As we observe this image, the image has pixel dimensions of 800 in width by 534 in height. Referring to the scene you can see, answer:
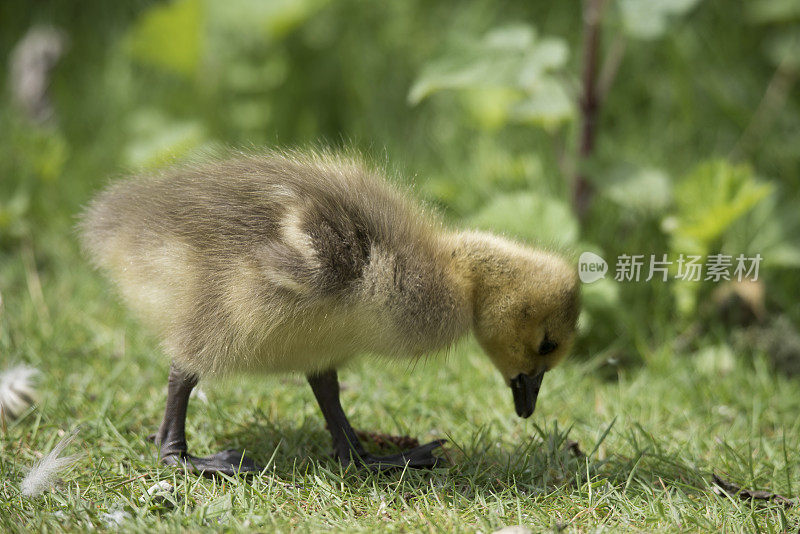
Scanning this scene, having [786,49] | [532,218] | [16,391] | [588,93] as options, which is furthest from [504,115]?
[16,391]

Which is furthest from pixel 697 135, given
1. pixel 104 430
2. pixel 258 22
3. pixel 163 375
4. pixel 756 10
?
pixel 104 430

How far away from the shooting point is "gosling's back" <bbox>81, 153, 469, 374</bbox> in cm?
225

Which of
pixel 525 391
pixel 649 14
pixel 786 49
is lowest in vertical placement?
pixel 525 391

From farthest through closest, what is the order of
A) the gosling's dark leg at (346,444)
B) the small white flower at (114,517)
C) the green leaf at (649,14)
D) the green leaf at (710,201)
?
the green leaf at (710,201)
the green leaf at (649,14)
the gosling's dark leg at (346,444)
the small white flower at (114,517)

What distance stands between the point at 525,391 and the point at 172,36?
10.7 ft

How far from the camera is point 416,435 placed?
9.36ft

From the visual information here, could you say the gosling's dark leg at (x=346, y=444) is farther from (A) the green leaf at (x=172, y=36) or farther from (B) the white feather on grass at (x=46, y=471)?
(A) the green leaf at (x=172, y=36)

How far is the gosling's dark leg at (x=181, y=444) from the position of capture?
2408 mm

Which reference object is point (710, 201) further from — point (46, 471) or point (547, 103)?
point (46, 471)

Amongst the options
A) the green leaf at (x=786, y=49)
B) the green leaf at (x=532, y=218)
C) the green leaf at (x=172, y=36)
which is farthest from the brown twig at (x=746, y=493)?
the green leaf at (x=172, y=36)

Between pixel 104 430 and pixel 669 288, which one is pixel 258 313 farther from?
pixel 669 288

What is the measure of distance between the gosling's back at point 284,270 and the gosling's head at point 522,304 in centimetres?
10

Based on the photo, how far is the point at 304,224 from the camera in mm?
2250

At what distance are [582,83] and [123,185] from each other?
2.01 metres
